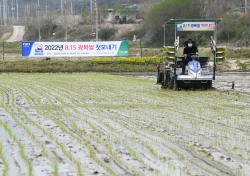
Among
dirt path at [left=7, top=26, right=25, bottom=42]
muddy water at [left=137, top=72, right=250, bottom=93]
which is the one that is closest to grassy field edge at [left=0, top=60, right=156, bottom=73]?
muddy water at [left=137, top=72, right=250, bottom=93]

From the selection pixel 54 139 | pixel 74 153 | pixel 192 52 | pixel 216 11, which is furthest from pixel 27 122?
pixel 216 11

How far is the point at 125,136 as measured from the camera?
10.4m

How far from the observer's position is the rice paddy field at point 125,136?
311 inches

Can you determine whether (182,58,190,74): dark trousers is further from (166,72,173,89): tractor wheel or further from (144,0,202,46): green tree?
(144,0,202,46): green tree

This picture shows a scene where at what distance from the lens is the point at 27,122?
488 inches

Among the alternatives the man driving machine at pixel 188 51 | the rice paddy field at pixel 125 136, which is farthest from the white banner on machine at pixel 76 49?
the rice paddy field at pixel 125 136

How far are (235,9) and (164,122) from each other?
205ft

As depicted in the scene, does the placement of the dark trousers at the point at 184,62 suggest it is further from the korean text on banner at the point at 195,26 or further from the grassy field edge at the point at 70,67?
the grassy field edge at the point at 70,67

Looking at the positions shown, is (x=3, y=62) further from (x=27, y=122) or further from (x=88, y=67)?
(x=27, y=122)

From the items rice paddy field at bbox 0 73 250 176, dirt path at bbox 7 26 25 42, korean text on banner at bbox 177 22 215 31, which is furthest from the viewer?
dirt path at bbox 7 26 25 42

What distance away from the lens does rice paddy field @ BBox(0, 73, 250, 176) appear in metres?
7.89

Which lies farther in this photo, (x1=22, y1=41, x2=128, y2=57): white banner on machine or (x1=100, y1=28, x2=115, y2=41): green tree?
(x1=100, y1=28, x2=115, y2=41): green tree

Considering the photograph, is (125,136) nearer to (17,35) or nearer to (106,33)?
(106,33)

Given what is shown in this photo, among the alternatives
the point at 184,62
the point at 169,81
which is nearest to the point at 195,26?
the point at 184,62
